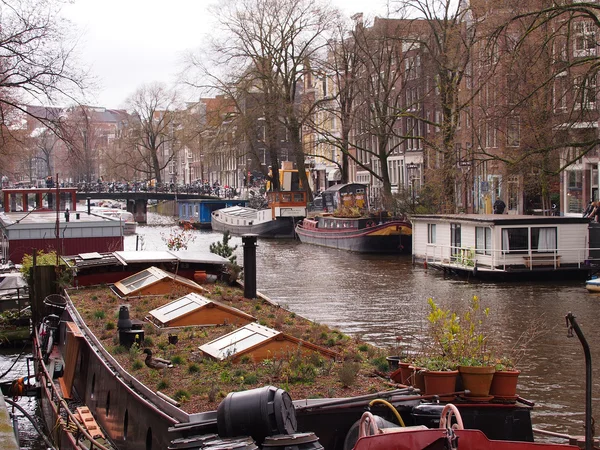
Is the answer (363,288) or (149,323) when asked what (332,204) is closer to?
(363,288)

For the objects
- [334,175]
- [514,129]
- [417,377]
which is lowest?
[417,377]

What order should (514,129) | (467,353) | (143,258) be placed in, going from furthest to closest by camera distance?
(514,129)
(143,258)
(467,353)

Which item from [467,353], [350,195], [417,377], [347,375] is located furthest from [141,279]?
[350,195]

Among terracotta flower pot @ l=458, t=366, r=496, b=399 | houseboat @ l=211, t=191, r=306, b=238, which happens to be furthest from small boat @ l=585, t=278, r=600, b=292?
houseboat @ l=211, t=191, r=306, b=238

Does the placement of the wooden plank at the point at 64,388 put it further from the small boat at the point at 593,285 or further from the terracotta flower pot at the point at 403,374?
the small boat at the point at 593,285

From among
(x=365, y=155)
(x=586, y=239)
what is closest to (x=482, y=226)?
(x=586, y=239)

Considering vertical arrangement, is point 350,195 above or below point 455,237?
above

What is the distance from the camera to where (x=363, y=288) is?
32750 millimetres

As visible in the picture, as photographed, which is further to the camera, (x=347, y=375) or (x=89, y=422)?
(x=89, y=422)

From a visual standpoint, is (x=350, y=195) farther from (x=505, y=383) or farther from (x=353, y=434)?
(x=353, y=434)

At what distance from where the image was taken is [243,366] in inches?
431

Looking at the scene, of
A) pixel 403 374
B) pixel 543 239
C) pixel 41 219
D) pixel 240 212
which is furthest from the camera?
pixel 240 212

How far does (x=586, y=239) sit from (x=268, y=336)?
24.4 m

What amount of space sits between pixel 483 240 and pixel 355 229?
15.1 meters
